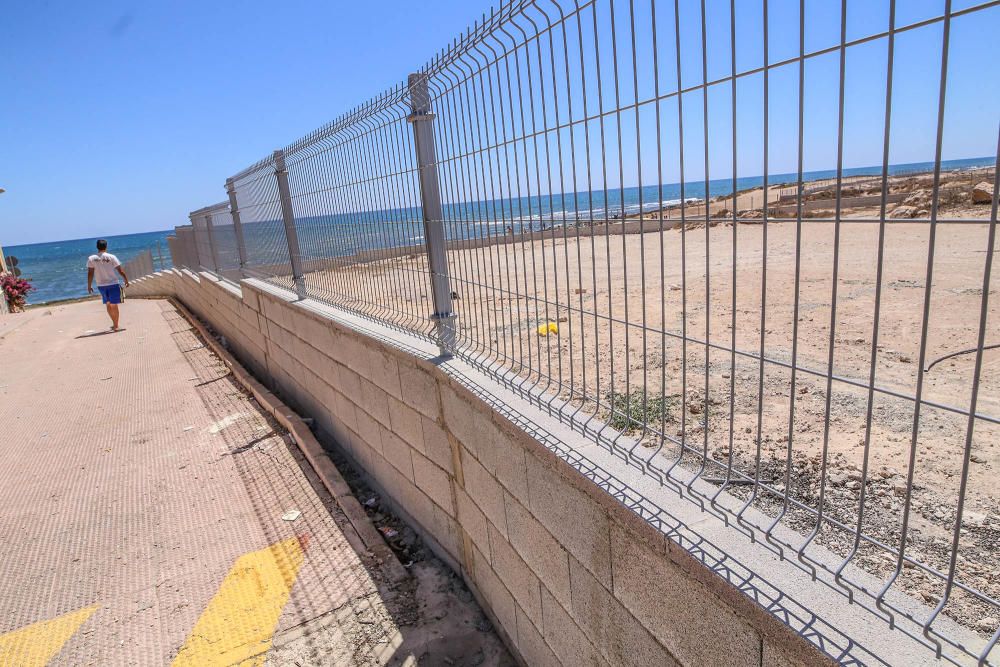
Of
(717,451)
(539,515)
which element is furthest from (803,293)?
(539,515)

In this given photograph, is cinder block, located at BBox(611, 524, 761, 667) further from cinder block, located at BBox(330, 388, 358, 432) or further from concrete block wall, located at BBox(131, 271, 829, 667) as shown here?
cinder block, located at BBox(330, 388, 358, 432)

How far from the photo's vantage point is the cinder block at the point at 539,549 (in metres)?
2.72

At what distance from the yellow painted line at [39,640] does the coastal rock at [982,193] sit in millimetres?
4818

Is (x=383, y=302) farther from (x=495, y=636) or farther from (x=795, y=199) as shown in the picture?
(x=795, y=199)

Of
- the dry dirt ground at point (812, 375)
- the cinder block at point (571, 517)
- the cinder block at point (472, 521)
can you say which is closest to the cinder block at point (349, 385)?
the dry dirt ground at point (812, 375)

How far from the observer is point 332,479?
5.43m

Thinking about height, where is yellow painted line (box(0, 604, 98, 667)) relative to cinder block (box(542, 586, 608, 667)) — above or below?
below

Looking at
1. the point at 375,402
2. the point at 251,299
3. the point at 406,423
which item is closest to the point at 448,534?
the point at 406,423

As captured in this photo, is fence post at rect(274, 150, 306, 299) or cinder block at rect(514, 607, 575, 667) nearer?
cinder block at rect(514, 607, 575, 667)

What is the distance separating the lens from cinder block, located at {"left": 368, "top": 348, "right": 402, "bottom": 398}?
4484mm

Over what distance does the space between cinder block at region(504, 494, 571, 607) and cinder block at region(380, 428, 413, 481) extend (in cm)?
157

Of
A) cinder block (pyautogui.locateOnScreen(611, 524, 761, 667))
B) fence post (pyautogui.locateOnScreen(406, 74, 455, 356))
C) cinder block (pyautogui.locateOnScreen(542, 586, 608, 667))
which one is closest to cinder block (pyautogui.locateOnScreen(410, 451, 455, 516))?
fence post (pyautogui.locateOnScreen(406, 74, 455, 356))

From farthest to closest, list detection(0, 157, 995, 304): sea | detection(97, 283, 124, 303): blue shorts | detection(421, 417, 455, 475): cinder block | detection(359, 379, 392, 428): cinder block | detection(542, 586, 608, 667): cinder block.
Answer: detection(97, 283, 124, 303): blue shorts, detection(359, 379, 392, 428): cinder block, detection(421, 417, 455, 475): cinder block, detection(542, 586, 608, 667): cinder block, detection(0, 157, 995, 304): sea

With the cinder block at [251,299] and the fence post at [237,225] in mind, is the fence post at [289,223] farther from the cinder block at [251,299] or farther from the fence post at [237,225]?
the fence post at [237,225]
